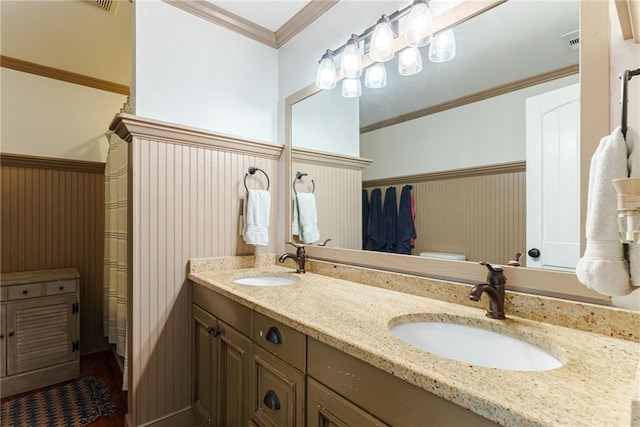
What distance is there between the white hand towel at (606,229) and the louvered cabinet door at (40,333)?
2943mm

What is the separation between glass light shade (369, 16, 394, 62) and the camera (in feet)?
4.45

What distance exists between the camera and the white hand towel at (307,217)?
1.89 metres

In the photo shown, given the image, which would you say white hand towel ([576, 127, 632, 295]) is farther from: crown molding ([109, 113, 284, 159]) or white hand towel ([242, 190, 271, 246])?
crown molding ([109, 113, 284, 159])

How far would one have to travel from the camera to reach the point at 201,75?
71.2 inches

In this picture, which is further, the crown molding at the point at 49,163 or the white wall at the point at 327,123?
the crown molding at the point at 49,163

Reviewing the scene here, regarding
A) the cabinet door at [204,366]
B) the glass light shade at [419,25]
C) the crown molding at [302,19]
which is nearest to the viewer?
the glass light shade at [419,25]

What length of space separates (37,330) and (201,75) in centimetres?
210

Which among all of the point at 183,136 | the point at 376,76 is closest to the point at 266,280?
the point at 183,136

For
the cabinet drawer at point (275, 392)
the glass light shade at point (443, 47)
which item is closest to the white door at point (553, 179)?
the glass light shade at point (443, 47)

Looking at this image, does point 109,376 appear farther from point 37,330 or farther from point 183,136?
point 183,136

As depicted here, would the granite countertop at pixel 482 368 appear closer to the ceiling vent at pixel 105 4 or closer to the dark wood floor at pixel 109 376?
the dark wood floor at pixel 109 376

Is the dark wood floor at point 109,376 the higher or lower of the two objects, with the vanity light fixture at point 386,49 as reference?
lower

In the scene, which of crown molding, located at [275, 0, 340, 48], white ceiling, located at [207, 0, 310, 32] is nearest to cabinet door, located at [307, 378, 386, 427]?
crown molding, located at [275, 0, 340, 48]

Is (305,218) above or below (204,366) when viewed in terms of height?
above
